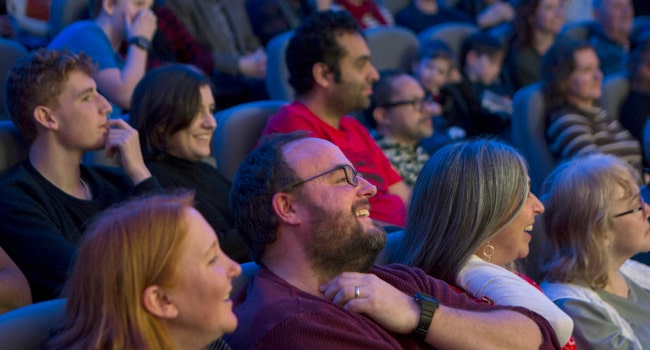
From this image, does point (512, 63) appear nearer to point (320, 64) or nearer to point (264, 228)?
point (320, 64)

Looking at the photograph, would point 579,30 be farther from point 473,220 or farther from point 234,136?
point 473,220

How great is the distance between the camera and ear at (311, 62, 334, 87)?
3154 mm

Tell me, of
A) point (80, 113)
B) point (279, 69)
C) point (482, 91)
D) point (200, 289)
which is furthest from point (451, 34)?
point (200, 289)

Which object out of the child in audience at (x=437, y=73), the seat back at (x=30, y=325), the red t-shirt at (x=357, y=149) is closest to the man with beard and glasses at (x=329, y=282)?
the seat back at (x=30, y=325)

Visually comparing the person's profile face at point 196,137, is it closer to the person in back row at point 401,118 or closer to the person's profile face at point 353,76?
the person's profile face at point 353,76

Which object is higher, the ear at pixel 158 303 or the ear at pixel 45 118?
the ear at pixel 158 303

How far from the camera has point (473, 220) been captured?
6.50ft

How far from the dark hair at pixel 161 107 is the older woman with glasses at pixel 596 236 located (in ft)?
3.50

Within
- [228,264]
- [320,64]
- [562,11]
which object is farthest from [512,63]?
[228,264]

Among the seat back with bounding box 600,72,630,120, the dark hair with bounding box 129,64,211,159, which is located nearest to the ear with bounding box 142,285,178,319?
the dark hair with bounding box 129,64,211,159

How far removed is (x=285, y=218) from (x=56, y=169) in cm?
79

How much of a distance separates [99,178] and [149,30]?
1012 mm

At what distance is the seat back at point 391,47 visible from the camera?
4.23 m

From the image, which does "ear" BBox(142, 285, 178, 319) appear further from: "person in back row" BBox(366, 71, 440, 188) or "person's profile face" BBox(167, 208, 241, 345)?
"person in back row" BBox(366, 71, 440, 188)
